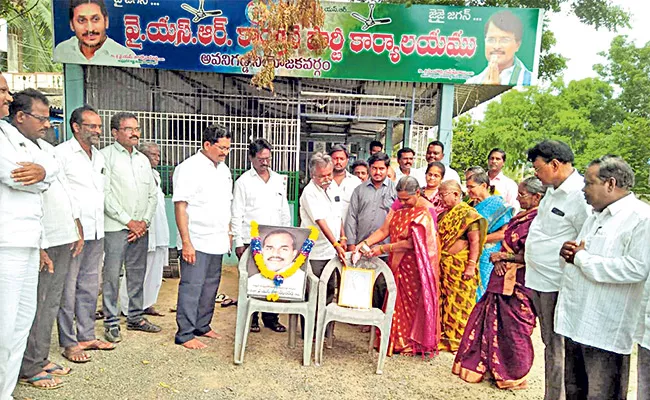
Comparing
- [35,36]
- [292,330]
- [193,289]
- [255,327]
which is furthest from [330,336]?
[35,36]

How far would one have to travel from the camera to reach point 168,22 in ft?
21.2

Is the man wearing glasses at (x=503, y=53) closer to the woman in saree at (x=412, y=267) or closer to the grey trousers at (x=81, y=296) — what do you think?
the woman in saree at (x=412, y=267)

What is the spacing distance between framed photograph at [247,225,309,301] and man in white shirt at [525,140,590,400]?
A: 1.65 metres

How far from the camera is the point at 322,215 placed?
3.81 metres

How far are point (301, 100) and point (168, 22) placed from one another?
224 centimetres

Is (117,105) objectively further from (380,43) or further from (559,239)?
(559,239)

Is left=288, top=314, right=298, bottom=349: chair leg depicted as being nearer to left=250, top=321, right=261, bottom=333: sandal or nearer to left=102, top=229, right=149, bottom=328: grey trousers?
left=250, top=321, right=261, bottom=333: sandal

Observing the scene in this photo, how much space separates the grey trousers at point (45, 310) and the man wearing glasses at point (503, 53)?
5.83 m

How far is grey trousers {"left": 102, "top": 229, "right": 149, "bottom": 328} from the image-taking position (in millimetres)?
3686

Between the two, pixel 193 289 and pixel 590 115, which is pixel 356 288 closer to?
pixel 193 289

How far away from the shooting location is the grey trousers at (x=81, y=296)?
10.8 feet

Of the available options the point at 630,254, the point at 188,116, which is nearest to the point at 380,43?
the point at 188,116

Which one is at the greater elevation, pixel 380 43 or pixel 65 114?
pixel 380 43

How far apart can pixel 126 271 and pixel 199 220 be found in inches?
38.7
